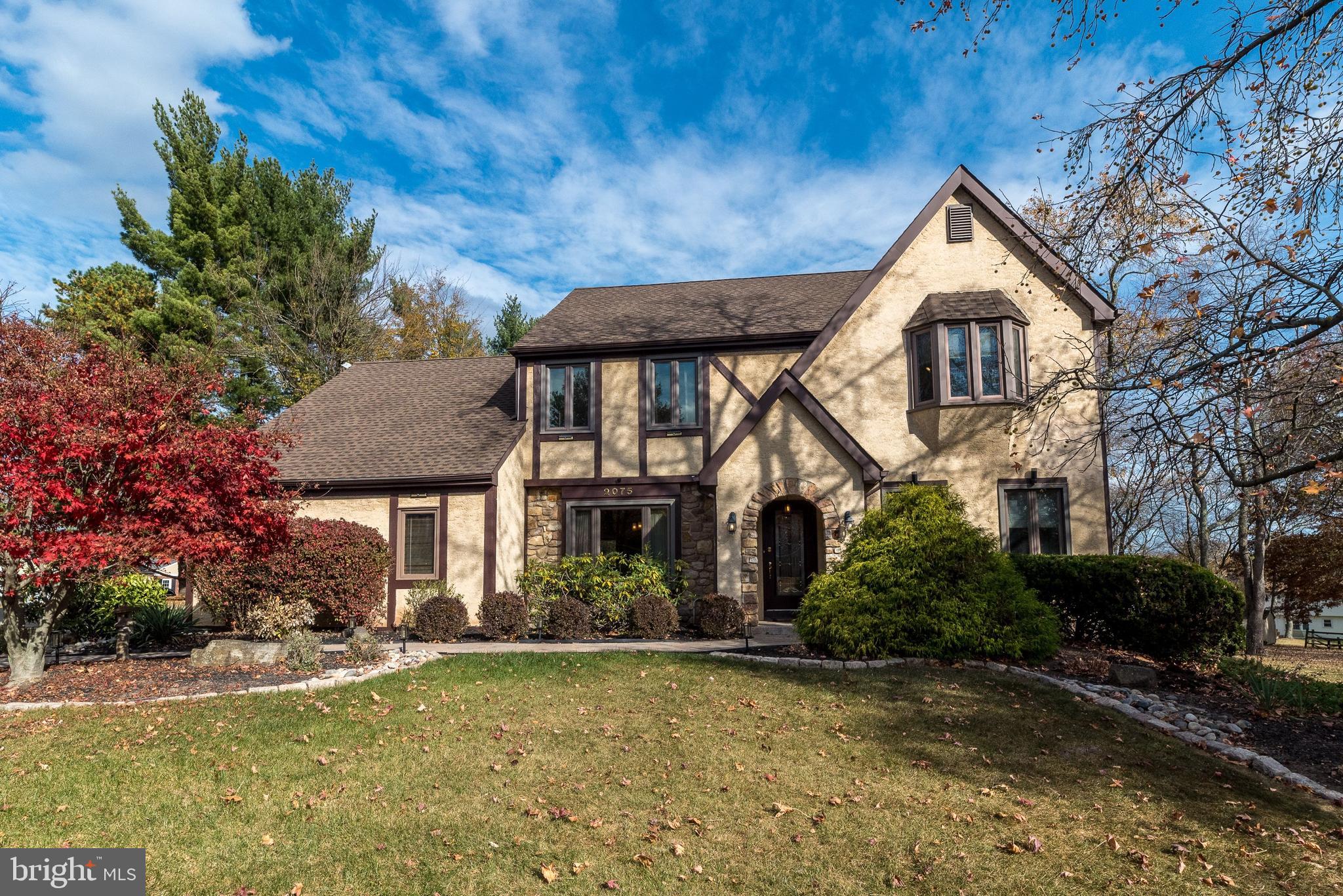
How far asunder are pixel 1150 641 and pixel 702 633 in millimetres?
6817

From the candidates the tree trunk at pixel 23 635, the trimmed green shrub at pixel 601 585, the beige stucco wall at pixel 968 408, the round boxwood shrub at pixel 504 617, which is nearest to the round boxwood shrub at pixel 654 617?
the trimmed green shrub at pixel 601 585

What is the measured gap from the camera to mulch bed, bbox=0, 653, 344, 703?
8.36 m

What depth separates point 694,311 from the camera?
58.7ft

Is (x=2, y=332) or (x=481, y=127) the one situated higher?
(x=481, y=127)

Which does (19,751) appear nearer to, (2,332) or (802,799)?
(2,332)

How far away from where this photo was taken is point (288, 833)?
4.84m

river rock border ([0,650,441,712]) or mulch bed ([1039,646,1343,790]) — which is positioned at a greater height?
river rock border ([0,650,441,712])

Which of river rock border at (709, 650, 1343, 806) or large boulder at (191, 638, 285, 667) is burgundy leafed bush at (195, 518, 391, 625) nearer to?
large boulder at (191, 638, 285, 667)

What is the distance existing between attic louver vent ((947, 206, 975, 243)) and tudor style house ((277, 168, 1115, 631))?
31 mm

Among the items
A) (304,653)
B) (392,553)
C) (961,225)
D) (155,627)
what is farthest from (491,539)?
(961,225)

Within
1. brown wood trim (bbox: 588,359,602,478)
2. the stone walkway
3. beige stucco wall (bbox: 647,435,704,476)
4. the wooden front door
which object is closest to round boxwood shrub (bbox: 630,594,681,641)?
the stone walkway

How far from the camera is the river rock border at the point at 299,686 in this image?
7.86 meters

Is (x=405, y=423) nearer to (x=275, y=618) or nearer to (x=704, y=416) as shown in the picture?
(x=275, y=618)

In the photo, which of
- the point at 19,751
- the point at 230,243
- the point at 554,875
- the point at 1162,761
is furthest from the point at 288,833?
the point at 230,243
